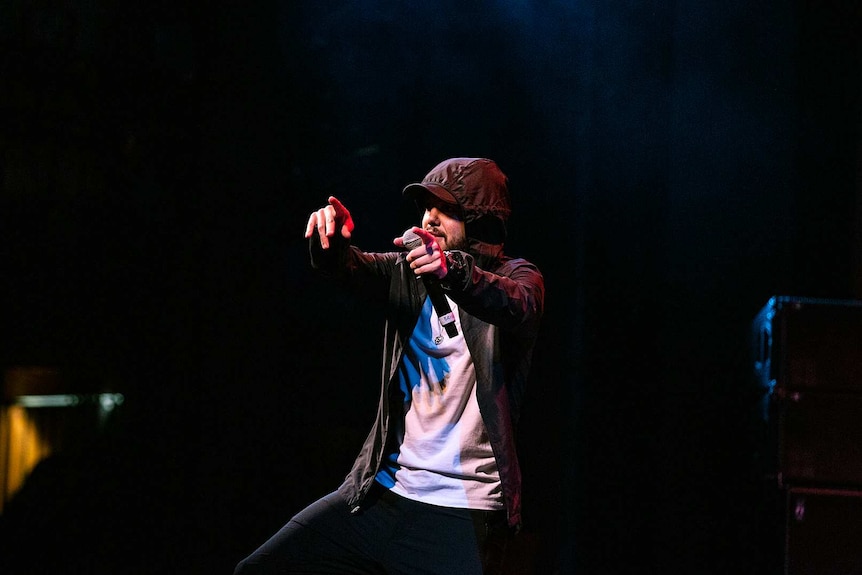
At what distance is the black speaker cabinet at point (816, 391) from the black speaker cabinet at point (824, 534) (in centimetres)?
6

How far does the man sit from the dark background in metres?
0.96

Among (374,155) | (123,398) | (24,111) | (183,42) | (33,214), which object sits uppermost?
(183,42)

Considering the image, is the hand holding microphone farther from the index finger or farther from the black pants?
the black pants

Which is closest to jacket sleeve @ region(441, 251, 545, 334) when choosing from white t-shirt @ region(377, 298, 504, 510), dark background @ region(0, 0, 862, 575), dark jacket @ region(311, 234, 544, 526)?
dark jacket @ region(311, 234, 544, 526)

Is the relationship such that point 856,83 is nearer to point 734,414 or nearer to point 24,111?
point 734,414

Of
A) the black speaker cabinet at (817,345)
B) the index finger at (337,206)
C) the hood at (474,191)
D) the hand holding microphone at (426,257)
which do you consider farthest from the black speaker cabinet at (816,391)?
the index finger at (337,206)

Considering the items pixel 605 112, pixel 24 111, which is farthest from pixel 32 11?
pixel 605 112

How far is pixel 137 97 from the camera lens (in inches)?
144

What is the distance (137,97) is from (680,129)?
249 centimetres

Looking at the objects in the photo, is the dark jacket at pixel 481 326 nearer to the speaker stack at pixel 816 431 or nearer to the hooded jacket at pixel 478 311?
the hooded jacket at pixel 478 311

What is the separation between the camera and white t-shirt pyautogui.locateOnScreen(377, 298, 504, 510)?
6.95 feet

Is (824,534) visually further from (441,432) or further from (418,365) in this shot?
(418,365)

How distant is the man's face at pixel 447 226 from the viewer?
2.38 meters

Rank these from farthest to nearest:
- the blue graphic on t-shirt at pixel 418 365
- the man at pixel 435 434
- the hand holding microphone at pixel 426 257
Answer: the blue graphic on t-shirt at pixel 418 365 < the man at pixel 435 434 < the hand holding microphone at pixel 426 257
